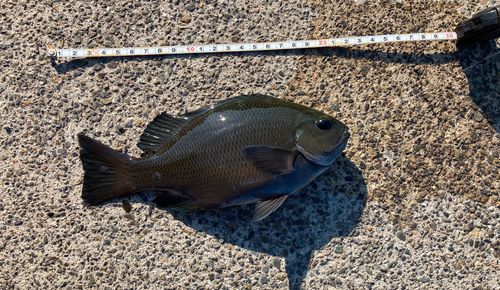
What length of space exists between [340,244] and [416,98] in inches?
61.3

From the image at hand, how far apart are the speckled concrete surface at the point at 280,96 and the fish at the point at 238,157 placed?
313 millimetres

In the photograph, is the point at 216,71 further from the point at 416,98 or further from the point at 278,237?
the point at 416,98

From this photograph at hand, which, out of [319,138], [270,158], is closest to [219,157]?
[270,158]

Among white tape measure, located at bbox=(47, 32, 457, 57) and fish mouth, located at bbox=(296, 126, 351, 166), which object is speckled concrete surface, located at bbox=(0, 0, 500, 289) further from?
fish mouth, located at bbox=(296, 126, 351, 166)

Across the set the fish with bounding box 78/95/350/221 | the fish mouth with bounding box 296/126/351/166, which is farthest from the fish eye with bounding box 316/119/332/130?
the fish mouth with bounding box 296/126/351/166

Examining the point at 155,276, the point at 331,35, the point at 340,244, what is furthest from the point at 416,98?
the point at 155,276

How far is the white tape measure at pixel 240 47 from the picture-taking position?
3.05 meters

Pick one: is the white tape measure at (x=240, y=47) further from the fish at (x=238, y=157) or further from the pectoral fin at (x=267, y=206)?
the pectoral fin at (x=267, y=206)

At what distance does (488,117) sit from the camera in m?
3.03

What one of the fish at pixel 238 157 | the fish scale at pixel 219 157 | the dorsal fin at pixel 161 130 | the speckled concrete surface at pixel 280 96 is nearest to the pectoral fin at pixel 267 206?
the fish at pixel 238 157

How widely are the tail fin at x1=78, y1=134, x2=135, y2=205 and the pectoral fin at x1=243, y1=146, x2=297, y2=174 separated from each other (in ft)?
3.40

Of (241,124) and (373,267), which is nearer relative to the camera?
(241,124)

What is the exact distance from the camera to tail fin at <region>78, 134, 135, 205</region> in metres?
2.71

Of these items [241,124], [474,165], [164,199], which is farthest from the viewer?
→ [474,165]
